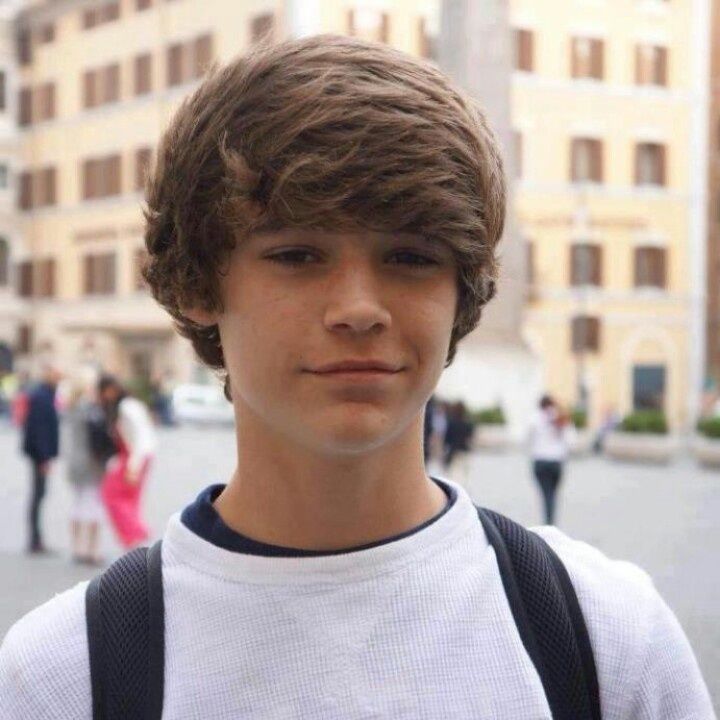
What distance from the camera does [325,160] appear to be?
1.31 metres

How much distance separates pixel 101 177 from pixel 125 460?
106ft

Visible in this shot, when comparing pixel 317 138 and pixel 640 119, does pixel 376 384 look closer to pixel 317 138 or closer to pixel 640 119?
pixel 317 138

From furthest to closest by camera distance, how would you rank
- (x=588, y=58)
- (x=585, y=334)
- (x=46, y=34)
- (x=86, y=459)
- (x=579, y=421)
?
(x=46, y=34) < (x=588, y=58) < (x=585, y=334) < (x=579, y=421) < (x=86, y=459)

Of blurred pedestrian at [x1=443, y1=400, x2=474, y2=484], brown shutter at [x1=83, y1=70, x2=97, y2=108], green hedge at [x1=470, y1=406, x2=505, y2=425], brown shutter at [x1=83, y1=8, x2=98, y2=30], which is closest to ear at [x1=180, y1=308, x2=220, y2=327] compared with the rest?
blurred pedestrian at [x1=443, y1=400, x2=474, y2=484]

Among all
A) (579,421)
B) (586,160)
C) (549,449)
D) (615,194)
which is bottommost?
(579,421)

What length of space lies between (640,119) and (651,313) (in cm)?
489

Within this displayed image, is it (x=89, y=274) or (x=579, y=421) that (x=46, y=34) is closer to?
(x=89, y=274)

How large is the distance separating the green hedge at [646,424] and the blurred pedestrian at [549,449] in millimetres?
11617

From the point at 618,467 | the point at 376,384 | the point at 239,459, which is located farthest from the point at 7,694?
the point at 618,467

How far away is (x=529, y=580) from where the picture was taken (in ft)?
Answer: 4.61

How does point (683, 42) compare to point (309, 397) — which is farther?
point (683, 42)

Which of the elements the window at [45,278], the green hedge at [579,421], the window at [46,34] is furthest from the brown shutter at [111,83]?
the green hedge at [579,421]

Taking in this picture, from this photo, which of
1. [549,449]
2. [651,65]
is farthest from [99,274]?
[549,449]

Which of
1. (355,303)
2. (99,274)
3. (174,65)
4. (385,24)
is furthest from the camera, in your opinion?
(99,274)
